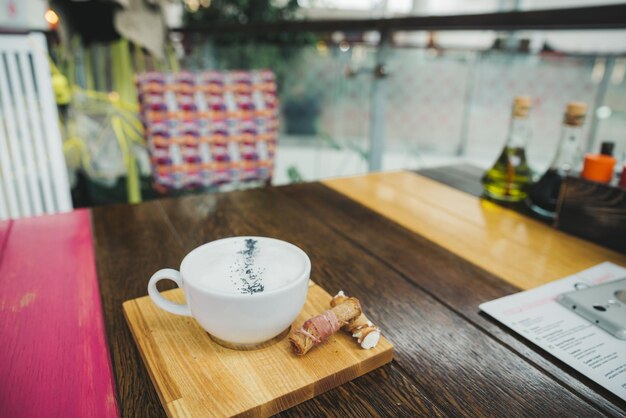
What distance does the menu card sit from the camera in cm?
47

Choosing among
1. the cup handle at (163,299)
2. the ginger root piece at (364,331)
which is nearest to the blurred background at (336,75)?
the ginger root piece at (364,331)

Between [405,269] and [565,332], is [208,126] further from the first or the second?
[565,332]

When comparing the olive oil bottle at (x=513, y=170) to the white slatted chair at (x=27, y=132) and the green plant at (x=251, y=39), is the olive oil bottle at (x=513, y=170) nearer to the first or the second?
→ the white slatted chair at (x=27, y=132)

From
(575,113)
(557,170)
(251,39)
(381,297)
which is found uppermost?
(251,39)

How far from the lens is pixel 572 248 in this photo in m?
0.79

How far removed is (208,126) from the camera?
159 cm

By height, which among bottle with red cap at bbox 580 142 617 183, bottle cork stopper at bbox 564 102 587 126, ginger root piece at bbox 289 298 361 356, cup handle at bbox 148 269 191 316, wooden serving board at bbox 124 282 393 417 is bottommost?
wooden serving board at bbox 124 282 393 417

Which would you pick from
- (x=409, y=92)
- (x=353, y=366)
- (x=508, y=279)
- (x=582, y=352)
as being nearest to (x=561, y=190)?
(x=508, y=279)

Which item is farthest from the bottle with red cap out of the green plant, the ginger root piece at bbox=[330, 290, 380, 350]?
the green plant

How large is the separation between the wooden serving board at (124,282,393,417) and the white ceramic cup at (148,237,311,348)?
23mm

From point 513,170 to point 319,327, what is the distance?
30.1 inches

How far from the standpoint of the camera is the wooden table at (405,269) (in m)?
0.43

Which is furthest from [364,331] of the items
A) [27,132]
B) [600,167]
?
[27,132]

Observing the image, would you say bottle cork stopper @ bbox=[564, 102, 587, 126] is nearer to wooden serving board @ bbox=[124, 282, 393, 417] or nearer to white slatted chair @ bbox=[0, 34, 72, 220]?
wooden serving board @ bbox=[124, 282, 393, 417]
